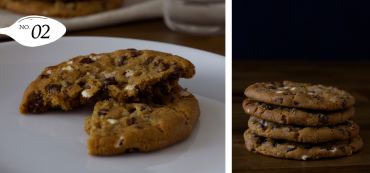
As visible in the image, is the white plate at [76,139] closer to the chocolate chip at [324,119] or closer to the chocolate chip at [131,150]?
the chocolate chip at [131,150]

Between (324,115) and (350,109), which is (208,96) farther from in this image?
(350,109)

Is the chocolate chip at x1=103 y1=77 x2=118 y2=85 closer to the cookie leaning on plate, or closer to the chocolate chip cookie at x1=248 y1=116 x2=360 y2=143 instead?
the chocolate chip cookie at x1=248 y1=116 x2=360 y2=143

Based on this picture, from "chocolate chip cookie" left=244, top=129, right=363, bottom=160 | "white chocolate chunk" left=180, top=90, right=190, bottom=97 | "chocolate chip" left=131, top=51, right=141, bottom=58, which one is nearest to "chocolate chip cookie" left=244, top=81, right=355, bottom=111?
"chocolate chip cookie" left=244, top=129, right=363, bottom=160

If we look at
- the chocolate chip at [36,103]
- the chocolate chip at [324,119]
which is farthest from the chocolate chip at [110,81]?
the chocolate chip at [324,119]

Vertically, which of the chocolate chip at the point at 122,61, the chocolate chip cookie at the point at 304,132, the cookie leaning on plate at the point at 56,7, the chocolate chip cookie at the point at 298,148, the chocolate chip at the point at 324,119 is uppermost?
the cookie leaning on plate at the point at 56,7

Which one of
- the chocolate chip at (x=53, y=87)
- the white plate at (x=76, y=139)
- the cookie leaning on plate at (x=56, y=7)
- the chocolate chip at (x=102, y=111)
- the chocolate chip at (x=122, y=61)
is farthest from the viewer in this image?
the cookie leaning on plate at (x=56, y=7)

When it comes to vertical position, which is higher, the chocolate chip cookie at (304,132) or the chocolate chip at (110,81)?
the chocolate chip at (110,81)
